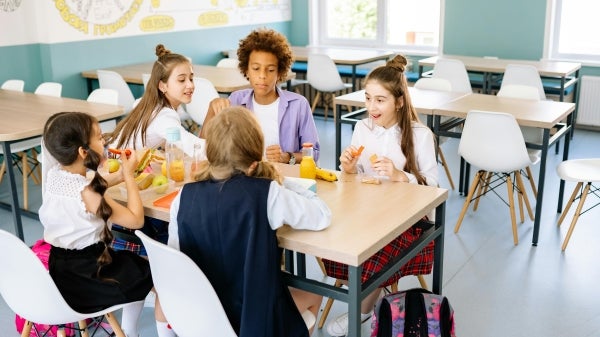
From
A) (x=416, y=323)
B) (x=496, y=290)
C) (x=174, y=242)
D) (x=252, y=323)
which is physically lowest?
(x=496, y=290)

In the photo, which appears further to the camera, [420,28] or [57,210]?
[420,28]

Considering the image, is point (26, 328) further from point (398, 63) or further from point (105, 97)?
point (105, 97)

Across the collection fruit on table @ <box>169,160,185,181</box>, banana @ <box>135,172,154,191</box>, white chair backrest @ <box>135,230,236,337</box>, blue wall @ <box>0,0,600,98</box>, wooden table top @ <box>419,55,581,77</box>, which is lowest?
white chair backrest @ <box>135,230,236,337</box>

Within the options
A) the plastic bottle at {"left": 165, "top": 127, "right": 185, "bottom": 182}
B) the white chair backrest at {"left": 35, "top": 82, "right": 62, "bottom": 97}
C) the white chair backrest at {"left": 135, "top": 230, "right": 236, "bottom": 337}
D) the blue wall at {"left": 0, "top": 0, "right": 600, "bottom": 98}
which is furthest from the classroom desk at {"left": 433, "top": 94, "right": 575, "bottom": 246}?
the white chair backrest at {"left": 35, "top": 82, "right": 62, "bottom": 97}

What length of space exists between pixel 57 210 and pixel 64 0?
3.71 m

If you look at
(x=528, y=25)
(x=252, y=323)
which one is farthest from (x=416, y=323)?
(x=528, y=25)

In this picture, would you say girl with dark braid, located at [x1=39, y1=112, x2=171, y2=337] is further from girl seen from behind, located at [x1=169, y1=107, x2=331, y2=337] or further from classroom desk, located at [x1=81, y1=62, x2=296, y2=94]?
classroom desk, located at [x1=81, y1=62, x2=296, y2=94]

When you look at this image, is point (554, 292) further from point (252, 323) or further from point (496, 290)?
point (252, 323)

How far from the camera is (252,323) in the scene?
5.91 ft

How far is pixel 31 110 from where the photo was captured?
3.96m

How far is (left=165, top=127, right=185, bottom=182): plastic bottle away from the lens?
2418 mm

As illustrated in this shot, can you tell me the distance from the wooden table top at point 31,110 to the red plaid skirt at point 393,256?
1.92 meters

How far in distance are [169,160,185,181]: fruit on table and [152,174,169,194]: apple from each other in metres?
0.04

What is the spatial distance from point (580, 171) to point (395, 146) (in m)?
1.44
